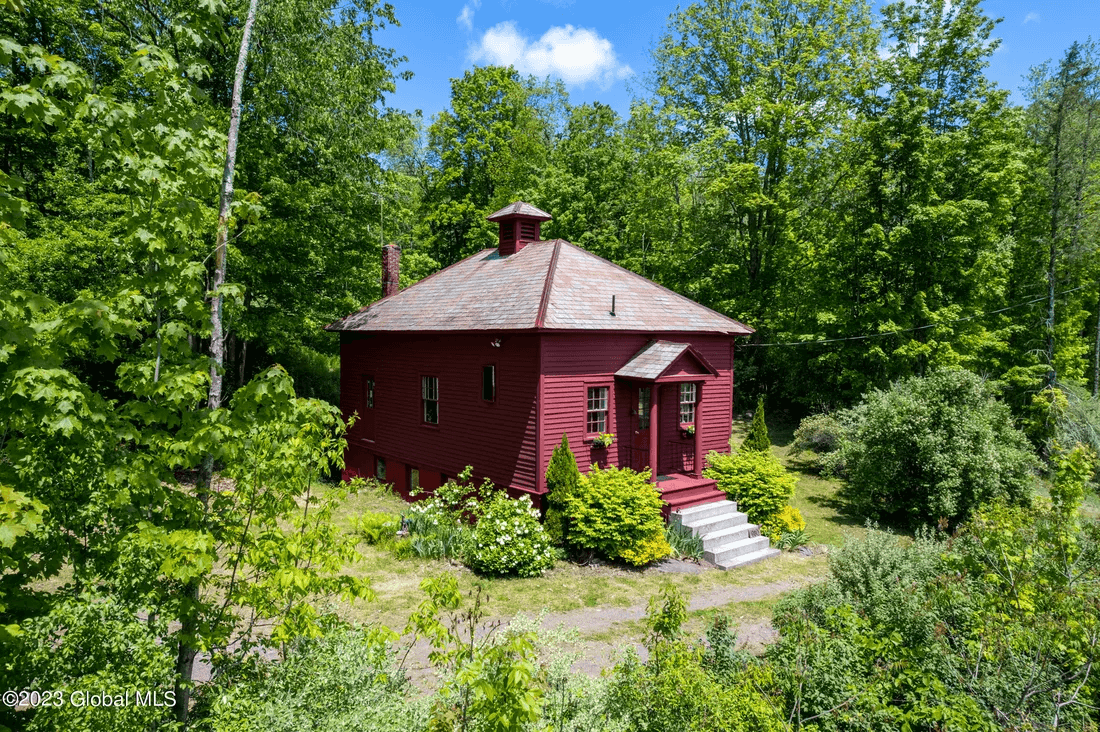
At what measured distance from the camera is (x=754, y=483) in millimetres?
15320

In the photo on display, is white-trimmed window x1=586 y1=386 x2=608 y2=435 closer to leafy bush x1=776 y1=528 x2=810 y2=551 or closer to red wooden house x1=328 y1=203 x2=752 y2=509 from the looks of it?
red wooden house x1=328 y1=203 x2=752 y2=509

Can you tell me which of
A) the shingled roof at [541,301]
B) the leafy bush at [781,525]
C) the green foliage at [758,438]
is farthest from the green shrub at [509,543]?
the green foliage at [758,438]

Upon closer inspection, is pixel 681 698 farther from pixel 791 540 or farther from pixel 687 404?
pixel 687 404

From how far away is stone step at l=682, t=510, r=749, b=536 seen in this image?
13.9 meters

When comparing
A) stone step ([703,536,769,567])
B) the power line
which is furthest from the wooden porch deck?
the power line

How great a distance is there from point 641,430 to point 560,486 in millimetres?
3506

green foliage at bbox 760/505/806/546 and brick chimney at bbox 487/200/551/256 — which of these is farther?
brick chimney at bbox 487/200/551/256

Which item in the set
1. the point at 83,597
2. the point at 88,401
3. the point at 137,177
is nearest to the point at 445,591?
the point at 83,597

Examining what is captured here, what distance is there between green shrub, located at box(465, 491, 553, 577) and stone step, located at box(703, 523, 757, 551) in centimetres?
386

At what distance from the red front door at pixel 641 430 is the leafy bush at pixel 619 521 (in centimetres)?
227

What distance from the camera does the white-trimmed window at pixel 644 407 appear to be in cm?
1560

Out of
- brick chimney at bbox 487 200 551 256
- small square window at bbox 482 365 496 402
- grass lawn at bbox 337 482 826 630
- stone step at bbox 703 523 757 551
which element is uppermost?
brick chimney at bbox 487 200 551 256

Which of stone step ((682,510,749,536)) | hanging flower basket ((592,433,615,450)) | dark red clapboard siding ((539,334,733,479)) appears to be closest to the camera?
dark red clapboard siding ((539,334,733,479))

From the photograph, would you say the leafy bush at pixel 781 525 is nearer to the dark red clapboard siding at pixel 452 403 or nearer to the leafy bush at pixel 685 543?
the leafy bush at pixel 685 543
